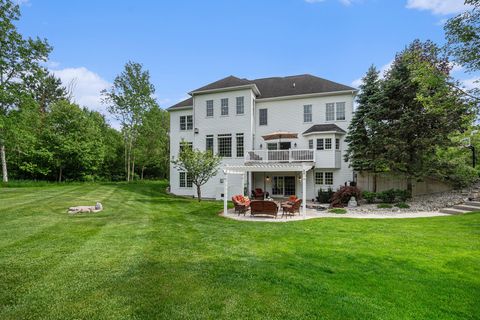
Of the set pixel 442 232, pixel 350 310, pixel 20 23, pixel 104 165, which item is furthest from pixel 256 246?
pixel 104 165

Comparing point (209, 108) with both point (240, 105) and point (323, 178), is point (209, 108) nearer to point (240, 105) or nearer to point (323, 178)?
point (240, 105)

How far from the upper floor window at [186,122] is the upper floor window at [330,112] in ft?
38.6

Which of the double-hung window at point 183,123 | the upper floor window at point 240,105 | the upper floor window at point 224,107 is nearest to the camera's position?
the upper floor window at point 240,105

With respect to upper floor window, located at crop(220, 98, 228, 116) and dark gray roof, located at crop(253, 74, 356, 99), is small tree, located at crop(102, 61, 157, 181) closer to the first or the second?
upper floor window, located at crop(220, 98, 228, 116)

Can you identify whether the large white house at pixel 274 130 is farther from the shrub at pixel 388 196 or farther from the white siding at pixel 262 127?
the shrub at pixel 388 196

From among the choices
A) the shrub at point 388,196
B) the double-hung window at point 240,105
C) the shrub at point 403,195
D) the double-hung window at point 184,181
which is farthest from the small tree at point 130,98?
the shrub at point 403,195

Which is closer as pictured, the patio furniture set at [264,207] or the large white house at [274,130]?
the patio furniture set at [264,207]

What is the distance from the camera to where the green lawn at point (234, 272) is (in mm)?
3916

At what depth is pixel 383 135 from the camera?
16.3m

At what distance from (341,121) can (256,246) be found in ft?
49.2

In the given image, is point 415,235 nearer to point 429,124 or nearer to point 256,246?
point 256,246

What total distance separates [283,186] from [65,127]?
27.6 metres

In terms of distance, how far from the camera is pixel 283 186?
21.2 metres

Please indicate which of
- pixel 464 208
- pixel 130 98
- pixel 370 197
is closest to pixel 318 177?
pixel 370 197
